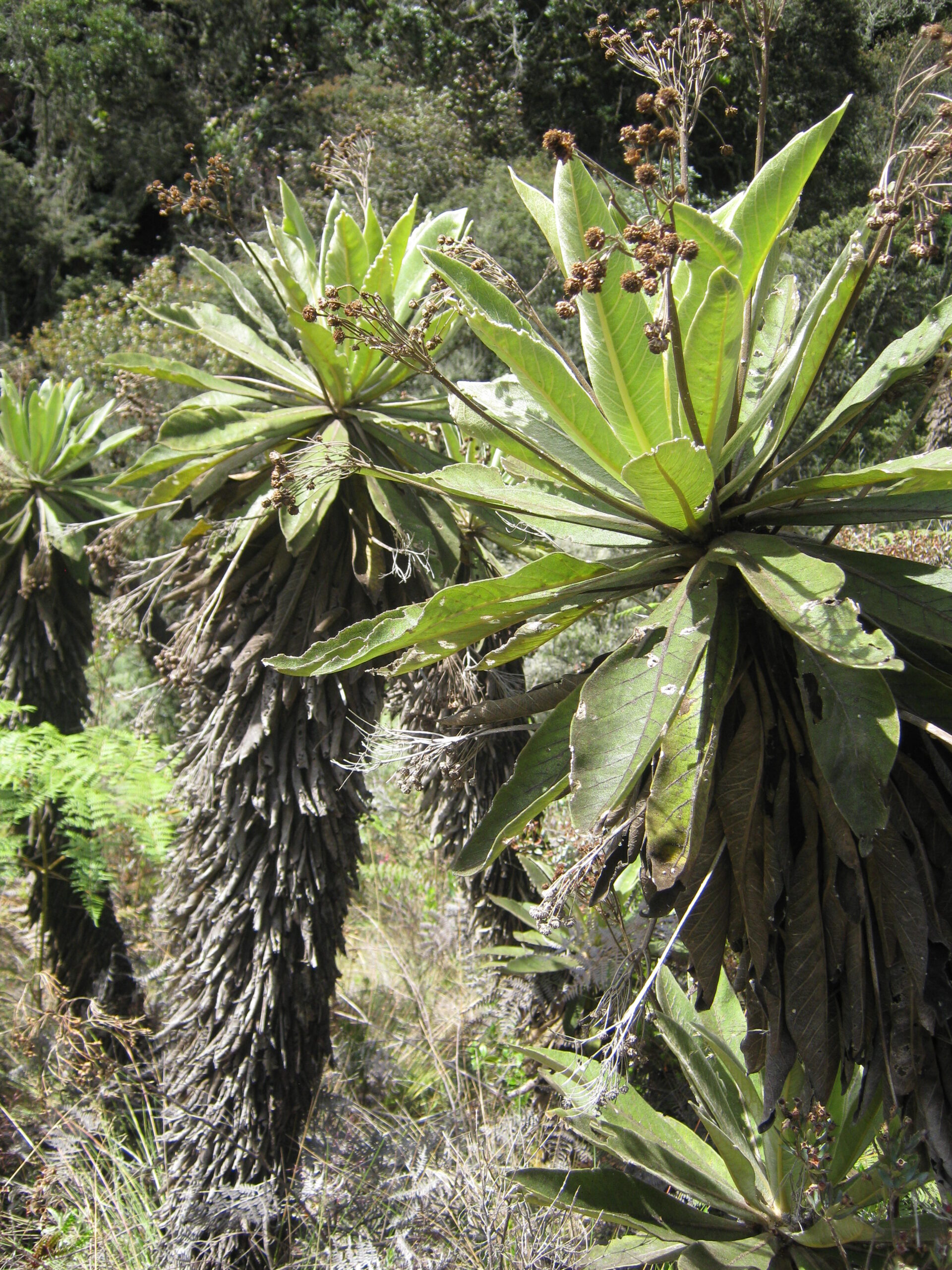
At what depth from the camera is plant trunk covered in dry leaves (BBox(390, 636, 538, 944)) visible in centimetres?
197

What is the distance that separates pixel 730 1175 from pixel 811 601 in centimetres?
168

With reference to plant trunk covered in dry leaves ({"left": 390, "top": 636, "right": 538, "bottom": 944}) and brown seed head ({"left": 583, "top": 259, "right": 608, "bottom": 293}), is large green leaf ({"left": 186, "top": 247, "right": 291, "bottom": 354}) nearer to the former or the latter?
plant trunk covered in dry leaves ({"left": 390, "top": 636, "right": 538, "bottom": 944})

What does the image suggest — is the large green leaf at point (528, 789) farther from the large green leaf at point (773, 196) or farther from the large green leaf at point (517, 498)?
the large green leaf at point (773, 196)

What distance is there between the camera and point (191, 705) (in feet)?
9.46

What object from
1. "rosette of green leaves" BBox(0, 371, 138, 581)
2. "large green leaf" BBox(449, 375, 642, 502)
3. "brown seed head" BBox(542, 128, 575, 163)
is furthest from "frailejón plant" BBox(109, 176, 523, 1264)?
"rosette of green leaves" BBox(0, 371, 138, 581)

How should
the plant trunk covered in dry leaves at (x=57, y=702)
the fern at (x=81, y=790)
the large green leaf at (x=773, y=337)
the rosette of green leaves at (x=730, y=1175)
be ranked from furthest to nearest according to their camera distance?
1. the plant trunk covered in dry leaves at (x=57, y=702)
2. the fern at (x=81, y=790)
3. the rosette of green leaves at (x=730, y=1175)
4. the large green leaf at (x=773, y=337)

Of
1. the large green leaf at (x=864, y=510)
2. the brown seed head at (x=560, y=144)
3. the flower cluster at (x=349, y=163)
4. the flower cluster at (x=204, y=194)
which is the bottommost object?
the large green leaf at (x=864, y=510)

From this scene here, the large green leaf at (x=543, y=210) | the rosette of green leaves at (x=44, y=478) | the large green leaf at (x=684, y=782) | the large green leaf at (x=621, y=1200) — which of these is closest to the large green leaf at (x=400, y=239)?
the large green leaf at (x=543, y=210)

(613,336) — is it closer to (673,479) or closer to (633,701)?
(673,479)

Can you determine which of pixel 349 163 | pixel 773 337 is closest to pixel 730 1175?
pixel 773 337

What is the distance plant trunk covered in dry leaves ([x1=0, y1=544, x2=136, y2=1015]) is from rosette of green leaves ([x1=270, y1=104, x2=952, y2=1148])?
9.73ft

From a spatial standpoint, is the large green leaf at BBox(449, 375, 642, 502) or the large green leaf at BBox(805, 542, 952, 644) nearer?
the large green leaf at BBox(805, 542, 952, 644)

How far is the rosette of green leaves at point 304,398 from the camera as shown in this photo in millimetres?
2451

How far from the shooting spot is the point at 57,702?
14.1ft
